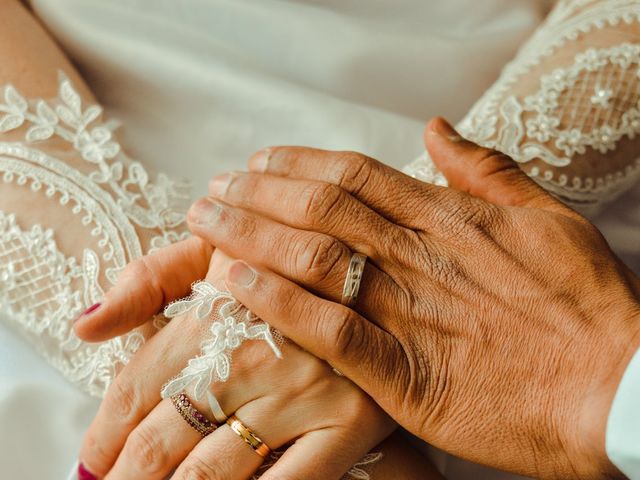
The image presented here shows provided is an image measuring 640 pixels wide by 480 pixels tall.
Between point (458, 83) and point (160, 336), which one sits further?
point (458, 83)

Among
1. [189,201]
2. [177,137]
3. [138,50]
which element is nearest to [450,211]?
[189,201]

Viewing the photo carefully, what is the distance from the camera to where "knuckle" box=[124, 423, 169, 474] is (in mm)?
1018

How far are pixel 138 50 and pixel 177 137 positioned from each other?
22cm

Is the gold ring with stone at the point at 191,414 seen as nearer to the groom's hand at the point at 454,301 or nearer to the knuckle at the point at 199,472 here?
the knuckle at the point at 199,472

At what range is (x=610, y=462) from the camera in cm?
89

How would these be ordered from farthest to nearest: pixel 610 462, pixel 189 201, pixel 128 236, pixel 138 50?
pixel 138 50
pixel 189 201
pixel 128 236
pixel 610 462

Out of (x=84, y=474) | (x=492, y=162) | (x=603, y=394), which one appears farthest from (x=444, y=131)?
(x=84, y=474)

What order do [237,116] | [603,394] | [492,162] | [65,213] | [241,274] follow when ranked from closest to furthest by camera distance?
[603,394] < [241,274] < [492,162] < [65,213] < [237,116]

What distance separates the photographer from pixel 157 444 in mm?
1018

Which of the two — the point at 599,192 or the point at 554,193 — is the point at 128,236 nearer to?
the point at 554,193

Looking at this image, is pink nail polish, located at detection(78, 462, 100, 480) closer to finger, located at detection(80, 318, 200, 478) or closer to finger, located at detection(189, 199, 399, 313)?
finger, located at detection(80, 318, 200, 478)

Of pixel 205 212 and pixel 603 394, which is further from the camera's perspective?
pixel 205 212

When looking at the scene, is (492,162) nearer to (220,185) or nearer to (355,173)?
(355,173)

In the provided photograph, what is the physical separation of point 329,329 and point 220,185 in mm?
356
